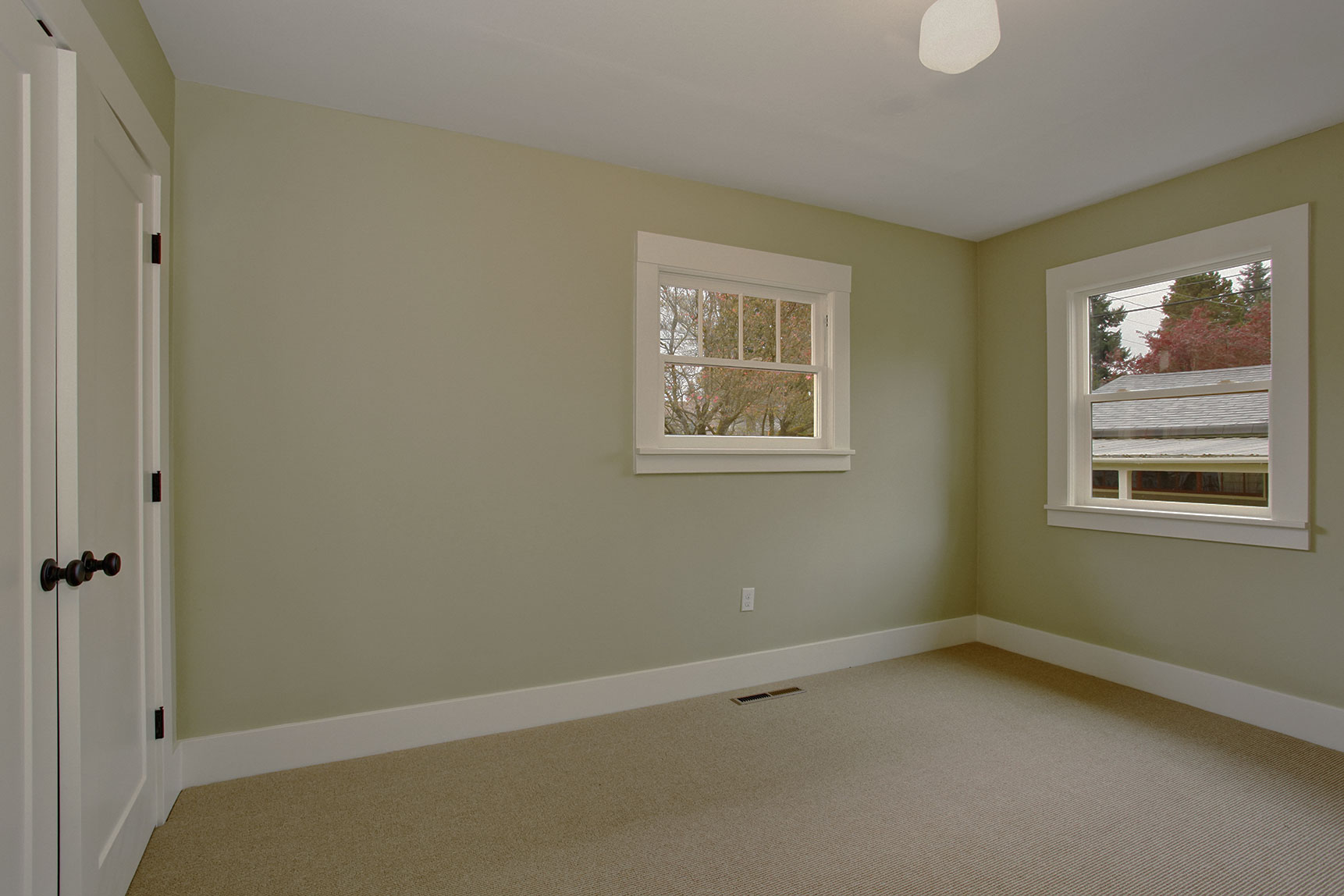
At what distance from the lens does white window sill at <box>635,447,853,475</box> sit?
3.24 m

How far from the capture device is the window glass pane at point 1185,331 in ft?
10.1

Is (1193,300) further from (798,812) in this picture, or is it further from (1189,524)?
(798,812)

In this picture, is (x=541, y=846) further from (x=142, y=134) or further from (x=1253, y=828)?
(x=142, y=134)

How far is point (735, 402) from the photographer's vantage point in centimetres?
354

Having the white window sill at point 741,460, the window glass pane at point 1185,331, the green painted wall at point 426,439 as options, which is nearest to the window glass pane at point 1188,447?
the window glass pane at point 1185,331

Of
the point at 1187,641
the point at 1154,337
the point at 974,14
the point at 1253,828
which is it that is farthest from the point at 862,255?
the point at 1253,828

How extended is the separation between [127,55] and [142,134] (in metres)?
0.21

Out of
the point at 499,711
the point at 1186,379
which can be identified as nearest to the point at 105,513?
the point at 499,711

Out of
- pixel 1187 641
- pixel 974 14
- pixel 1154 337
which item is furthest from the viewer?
pixel 1154 337

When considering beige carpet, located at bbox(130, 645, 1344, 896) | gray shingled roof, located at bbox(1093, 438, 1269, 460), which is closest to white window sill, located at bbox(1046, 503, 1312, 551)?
gray shingled roof, located at bbox(1093, 438, 1269, 460)

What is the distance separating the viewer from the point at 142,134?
2031 millimetres

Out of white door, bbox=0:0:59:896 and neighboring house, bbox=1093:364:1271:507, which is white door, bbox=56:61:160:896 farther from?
neighboring house, bbox=1093:364:1271:507

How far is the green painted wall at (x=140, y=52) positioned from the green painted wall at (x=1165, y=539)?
4.24 meters

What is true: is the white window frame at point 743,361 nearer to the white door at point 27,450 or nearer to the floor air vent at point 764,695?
the floor air vent at point 764,695
